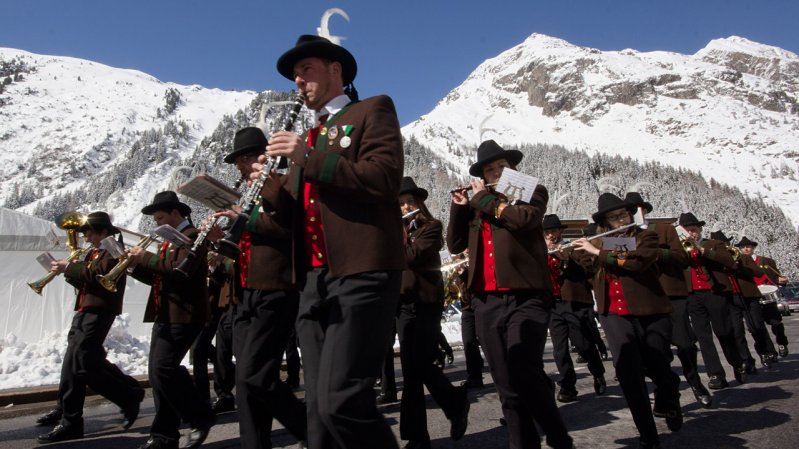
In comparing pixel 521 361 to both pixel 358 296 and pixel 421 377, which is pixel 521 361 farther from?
pixel 358 296

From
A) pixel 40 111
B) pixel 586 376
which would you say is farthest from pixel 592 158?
pixel 40 111

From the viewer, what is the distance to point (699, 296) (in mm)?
8078

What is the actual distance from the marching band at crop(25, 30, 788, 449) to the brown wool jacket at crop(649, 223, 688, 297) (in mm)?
24

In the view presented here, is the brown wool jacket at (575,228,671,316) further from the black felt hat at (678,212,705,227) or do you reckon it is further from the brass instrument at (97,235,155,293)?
the brass instrument at (97,235,155,293)

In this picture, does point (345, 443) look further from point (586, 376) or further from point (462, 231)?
point (586, 376)

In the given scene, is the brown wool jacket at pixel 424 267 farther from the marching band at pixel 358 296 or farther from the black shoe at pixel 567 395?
the black shoe at pixel 567 395

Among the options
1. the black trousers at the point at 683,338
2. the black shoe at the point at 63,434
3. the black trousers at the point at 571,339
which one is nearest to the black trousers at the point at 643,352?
the black trousers at the point at 683,338

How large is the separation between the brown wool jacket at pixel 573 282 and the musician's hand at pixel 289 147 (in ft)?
20.5

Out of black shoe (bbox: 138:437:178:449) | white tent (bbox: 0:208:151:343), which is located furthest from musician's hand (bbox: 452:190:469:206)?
white tent (bbox: 0:208:151:343)

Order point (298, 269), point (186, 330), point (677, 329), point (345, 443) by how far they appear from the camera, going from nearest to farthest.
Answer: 1. point (345, 443)
2. point (298, 269)
3. point (186, 330)
4. point (677, 329)

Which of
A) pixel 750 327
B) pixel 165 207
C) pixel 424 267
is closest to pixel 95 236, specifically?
pixel 165 207

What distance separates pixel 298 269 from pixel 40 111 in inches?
9079

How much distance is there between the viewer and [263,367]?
3.54 metres

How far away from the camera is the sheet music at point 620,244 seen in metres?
4.92
